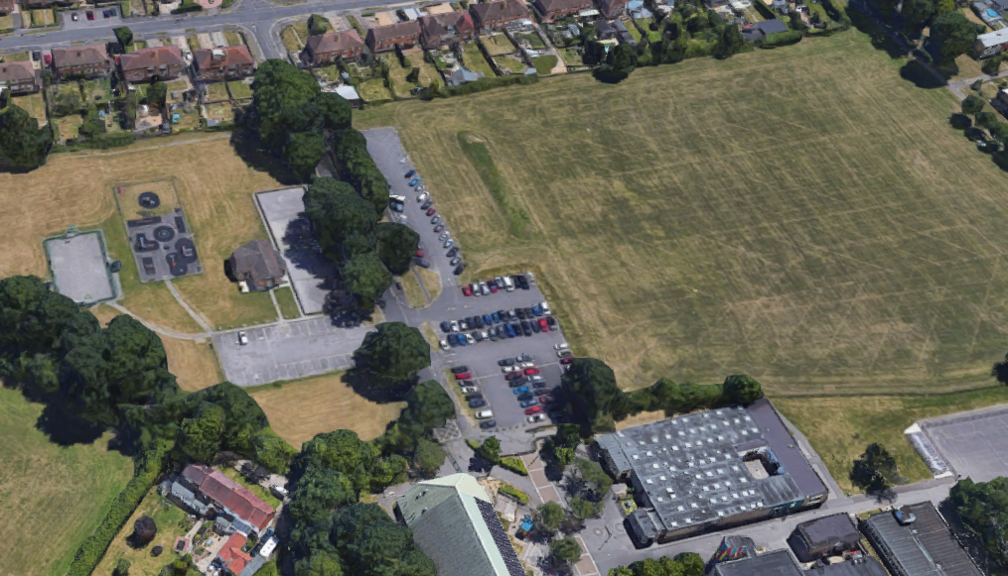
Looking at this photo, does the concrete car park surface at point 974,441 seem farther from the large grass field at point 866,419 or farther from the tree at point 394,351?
the tree at point 394,351

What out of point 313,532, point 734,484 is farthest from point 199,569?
point 734,484

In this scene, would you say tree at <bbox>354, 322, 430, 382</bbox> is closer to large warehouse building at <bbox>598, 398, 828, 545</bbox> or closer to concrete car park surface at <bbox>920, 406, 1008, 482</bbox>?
large warehouse building at <bbox>598, 398, 828, 545</bbox>

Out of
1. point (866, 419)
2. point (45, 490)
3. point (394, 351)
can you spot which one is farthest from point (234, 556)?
point (866, 419)

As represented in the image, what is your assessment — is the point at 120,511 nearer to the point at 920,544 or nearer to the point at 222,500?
the point at 222,500

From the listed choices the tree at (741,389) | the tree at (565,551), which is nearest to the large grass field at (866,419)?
the tree at (741,389)

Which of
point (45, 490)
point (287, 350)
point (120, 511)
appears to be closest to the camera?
point (120, 511)
